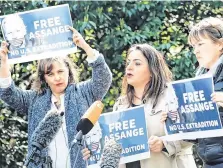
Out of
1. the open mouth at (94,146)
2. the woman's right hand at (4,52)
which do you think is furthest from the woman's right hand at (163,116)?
the woman's right hand at (4,52)

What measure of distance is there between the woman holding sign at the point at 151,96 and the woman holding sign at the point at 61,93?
0.54ft

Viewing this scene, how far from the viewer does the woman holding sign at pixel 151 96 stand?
3.47 meters

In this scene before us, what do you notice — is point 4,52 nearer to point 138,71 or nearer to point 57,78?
point 57,78

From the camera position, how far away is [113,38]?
18.1 feet

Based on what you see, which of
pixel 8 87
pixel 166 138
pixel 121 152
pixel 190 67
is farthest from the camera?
pixel 190 67

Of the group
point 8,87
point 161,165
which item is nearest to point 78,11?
point 8,87

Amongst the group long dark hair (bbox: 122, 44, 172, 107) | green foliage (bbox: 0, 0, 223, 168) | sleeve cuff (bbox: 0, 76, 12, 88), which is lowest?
long dark hair (bbox: 122, 44, 172, 107)

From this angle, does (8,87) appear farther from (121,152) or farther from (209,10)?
(209,10)

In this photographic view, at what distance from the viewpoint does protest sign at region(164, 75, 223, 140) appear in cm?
318

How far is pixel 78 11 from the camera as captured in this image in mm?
5500

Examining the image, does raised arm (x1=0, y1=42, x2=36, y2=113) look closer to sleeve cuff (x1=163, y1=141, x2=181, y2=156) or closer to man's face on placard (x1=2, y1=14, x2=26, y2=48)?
man's face on placard (x1=2, y1=14, x2=26, y2=48)

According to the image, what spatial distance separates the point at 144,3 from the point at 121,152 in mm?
2592

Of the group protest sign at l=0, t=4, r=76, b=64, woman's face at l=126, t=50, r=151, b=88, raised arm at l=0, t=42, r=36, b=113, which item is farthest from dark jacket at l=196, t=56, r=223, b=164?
raised arm at l=0, t=42, r=36, b=113

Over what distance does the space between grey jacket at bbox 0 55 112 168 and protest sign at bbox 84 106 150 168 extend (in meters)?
0.30
